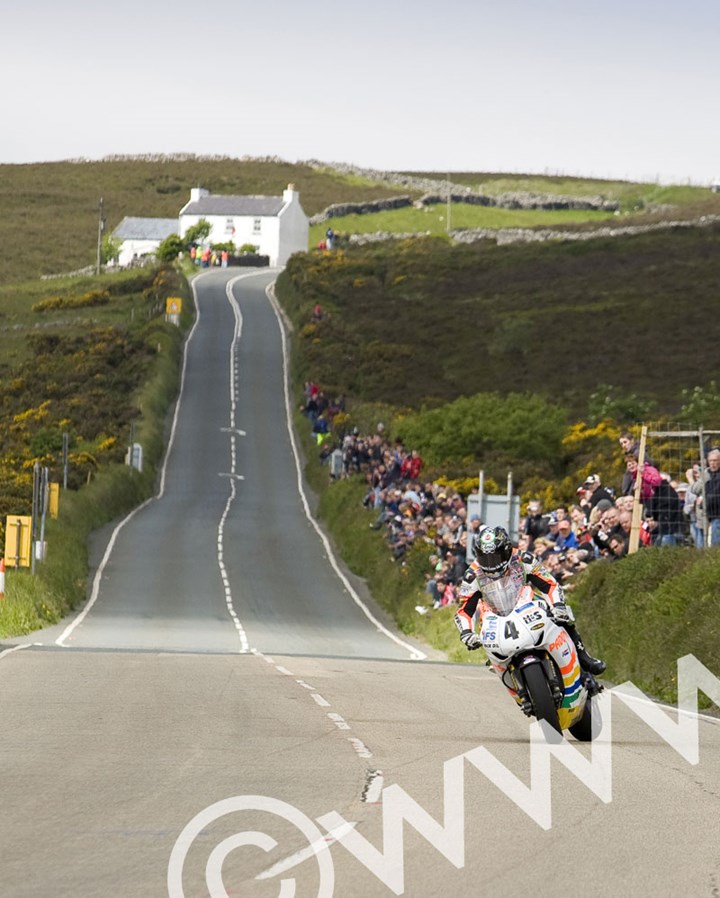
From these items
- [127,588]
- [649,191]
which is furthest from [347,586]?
[649,191]

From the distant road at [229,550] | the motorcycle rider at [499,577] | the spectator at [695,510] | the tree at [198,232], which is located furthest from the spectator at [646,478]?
the tree at [198,232]

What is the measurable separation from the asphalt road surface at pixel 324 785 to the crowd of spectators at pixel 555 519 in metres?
2.65

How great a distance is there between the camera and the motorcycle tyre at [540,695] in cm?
1367

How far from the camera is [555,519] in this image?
29.6m

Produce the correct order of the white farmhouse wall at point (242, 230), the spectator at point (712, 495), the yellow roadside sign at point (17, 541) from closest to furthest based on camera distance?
1. the spectator at point (712, 495)
2. the yellow roadside sign at point (17, 541)
3. the white farmhouse wall at point (242, 230)

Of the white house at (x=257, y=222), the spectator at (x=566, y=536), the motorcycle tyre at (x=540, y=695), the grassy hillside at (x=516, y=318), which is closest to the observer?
the motorcycle tyre at (x=540, y=695)

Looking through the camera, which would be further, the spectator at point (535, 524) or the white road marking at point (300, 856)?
the spectator at point (535, 524)

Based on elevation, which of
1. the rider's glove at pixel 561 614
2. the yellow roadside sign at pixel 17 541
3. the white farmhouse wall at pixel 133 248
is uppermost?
the rider's glove at pixel 561 614

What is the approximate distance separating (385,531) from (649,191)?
153 m

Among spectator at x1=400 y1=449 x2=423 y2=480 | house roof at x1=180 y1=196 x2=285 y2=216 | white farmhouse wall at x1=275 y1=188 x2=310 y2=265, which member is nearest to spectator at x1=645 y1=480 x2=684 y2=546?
spectator at x1=400 y1=449 x2=423 y2=480

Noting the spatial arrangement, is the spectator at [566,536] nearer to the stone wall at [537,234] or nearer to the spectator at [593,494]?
the spectator at [593,494]

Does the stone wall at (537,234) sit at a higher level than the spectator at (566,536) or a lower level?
higher

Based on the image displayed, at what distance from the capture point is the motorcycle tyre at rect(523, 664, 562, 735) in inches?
538

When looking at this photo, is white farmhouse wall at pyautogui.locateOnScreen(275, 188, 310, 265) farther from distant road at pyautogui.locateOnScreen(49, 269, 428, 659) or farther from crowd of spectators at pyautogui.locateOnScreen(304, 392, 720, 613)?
crowd of spectators at pyautogui.locateOnScreen(304, 392, 720, 613)
